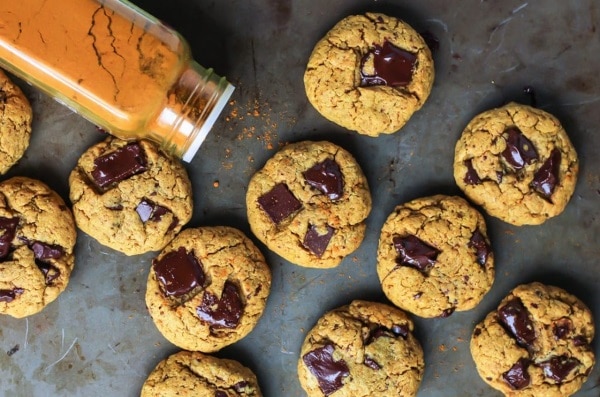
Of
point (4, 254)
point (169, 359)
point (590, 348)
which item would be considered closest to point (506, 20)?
point (590, 348)

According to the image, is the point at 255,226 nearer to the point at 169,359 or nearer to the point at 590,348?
the point at 169,359

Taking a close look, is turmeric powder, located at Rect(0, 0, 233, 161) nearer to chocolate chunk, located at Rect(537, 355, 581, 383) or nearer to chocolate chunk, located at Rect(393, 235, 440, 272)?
chocolate chunk, located at Rect(393, 235, 440, 272)

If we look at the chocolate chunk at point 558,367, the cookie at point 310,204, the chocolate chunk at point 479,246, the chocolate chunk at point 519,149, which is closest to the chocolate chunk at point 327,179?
the cookie at point 310,204

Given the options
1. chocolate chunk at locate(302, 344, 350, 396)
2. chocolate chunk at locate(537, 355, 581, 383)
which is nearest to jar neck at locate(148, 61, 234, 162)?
chocolate chunk at locate(302, 344, 350, 396)

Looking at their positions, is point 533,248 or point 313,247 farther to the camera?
point 533,248

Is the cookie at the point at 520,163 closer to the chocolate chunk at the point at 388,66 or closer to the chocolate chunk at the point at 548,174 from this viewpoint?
the chocolate chunk at the point at 548,174
